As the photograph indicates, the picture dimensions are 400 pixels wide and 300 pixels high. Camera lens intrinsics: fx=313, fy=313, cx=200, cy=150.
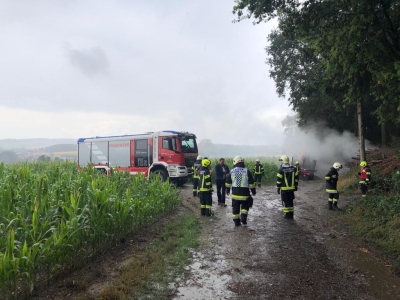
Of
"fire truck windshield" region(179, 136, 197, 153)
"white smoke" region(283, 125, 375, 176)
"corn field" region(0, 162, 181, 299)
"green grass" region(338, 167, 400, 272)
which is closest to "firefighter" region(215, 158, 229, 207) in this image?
"corn field" region(0, 162, 181, 299)

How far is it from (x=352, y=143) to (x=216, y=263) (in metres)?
21.2

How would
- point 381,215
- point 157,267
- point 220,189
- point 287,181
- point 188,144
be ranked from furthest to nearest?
1. point 188,144
2. point 220,189
3. point 287,181
4. point 381,215
5. point 157,267

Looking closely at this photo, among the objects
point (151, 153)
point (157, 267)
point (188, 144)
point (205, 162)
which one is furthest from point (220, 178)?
point (157, 267)

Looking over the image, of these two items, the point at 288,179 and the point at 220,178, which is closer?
the point at 288,179

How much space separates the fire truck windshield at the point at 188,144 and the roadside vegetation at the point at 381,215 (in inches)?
295

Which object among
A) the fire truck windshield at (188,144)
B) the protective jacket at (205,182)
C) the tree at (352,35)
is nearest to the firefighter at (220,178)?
the protective jacket at (205,182)

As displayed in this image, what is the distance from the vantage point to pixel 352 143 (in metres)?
23.4

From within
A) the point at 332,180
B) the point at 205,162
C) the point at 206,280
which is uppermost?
the point at 205,162

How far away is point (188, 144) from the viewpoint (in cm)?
1609

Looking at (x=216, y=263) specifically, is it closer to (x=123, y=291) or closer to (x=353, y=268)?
(x=123, y=291)

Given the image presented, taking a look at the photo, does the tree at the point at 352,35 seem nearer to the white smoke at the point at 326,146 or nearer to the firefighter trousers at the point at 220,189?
the firefighter trousers at the point at 220,189

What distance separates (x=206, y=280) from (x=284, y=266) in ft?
4.66

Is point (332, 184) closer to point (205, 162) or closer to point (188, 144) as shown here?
point (205, 162)

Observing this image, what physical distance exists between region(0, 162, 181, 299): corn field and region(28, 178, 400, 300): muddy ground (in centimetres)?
27
